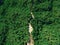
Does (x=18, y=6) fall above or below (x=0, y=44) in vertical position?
above

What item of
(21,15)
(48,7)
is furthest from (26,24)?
(48,7)

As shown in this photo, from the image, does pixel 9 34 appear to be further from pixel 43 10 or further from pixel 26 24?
pixel 43 10

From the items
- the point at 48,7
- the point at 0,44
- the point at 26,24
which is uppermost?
the point at 48,7

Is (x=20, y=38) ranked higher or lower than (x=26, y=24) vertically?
lower

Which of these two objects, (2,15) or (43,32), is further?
(2,15)

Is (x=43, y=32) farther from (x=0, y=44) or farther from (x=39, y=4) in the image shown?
(x=0, y=44)

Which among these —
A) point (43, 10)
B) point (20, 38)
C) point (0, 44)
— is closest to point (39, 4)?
point (43, 10)
